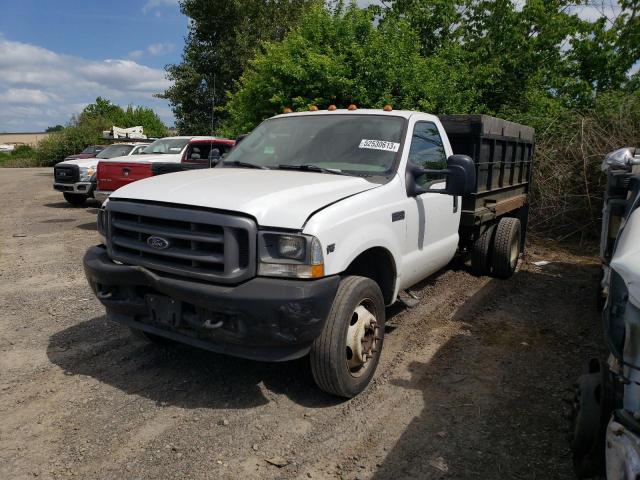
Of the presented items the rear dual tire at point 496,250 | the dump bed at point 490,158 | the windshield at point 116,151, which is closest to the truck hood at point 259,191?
the dump bed at point 490,158

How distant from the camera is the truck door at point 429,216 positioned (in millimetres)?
4371

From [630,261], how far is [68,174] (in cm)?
1457

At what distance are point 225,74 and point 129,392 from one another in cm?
2557

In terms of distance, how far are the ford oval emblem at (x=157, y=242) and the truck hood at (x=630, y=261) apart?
252cm

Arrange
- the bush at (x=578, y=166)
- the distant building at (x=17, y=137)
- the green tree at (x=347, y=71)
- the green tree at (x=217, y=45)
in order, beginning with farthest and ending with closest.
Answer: the distant building at (x=17, y=137), the green tree at (x=217, y=45), the green tree at (x=347, y=71), the bush at (x=578, y=166)

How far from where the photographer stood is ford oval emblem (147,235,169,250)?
3.33m

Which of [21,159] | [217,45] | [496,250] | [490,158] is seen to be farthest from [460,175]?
[21,159]

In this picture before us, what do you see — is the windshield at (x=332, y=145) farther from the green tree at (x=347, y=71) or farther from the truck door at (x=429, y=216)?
the green tree at (x=347, y=71)

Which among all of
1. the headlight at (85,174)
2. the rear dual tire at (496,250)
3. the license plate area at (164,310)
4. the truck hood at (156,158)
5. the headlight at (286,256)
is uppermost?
the truck hood at (156,158)

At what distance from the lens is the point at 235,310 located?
3.03 m

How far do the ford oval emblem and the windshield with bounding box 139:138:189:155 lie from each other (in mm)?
9575

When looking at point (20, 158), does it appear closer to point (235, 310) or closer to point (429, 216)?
point (429, 216)

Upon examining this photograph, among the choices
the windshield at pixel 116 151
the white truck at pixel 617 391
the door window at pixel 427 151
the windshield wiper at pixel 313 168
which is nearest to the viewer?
the white truck at pixel 617 391

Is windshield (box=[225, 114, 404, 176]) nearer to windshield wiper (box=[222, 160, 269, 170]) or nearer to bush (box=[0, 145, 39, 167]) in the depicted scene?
windshield wiper (box=[222, 160, 269, 170])
